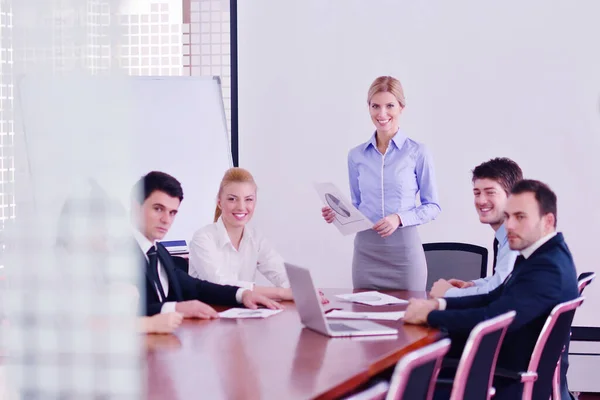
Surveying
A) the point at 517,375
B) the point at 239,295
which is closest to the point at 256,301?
the point at 239,295

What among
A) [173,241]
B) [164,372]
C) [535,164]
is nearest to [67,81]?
[164,372]

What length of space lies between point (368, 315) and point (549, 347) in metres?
0.61

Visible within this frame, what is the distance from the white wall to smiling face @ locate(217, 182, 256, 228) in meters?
1.82

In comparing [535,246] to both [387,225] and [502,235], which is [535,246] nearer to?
[502,235]

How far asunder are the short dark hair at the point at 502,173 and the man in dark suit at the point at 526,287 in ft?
1.78

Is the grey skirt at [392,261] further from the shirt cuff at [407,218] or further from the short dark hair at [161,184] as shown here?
the short dark hair at [161,184]

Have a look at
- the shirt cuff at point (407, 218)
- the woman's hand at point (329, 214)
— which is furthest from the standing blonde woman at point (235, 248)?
the shirt cuff at point (407, 218)

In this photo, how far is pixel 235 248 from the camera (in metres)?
3.36

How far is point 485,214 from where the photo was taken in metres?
3.13

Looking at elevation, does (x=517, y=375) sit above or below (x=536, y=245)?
below

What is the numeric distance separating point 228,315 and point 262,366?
860 millimetres

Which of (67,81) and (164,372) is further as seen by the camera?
(164,372)

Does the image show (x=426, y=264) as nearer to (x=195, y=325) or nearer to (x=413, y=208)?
(x=413, y=208)

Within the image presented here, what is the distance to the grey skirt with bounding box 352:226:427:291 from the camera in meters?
3.61
